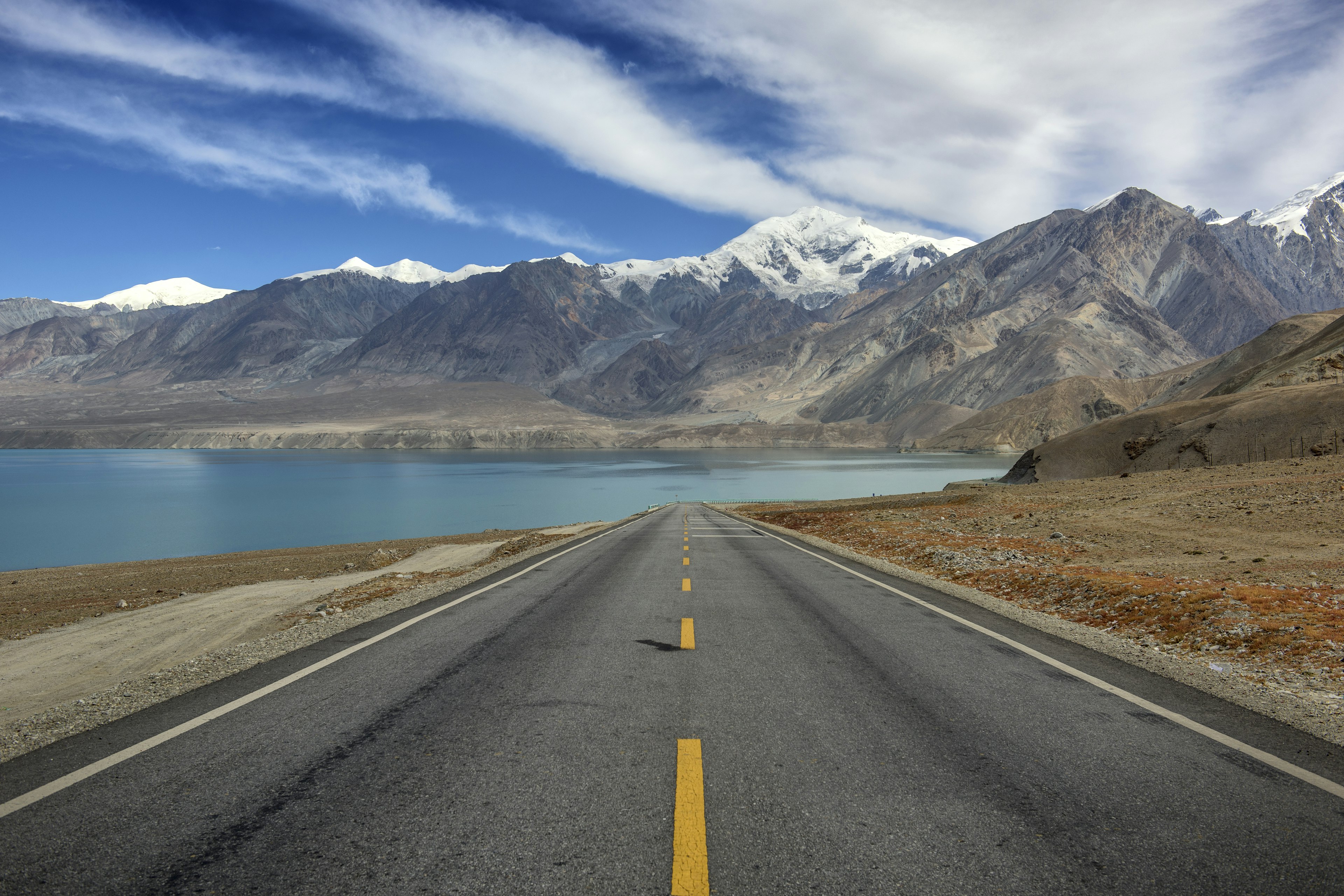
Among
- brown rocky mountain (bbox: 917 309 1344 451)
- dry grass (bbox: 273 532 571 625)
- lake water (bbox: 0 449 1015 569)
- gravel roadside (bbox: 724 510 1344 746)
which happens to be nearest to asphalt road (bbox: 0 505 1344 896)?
gravel roadside (bbox: 724 510 1344 746)

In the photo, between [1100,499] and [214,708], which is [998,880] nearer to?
[214,708]

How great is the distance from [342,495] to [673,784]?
99.2 metres

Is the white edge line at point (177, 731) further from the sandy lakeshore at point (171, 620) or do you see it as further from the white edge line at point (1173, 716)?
the white edge line at point (1173, 716)

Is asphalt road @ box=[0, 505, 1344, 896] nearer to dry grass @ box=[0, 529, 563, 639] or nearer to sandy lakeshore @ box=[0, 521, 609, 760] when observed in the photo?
sandy lakeshore @ box=[0, 521, 609, 760]

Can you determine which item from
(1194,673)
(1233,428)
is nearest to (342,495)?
(1233,428)

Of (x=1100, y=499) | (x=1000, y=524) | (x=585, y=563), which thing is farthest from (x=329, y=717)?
(x=1100, y=499)

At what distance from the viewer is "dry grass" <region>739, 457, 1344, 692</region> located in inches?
352

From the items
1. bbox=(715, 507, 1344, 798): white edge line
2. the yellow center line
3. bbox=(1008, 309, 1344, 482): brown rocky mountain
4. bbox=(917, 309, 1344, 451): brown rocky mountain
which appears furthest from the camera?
bbox=(917, 309, 1344, 451): brown rocky mountain

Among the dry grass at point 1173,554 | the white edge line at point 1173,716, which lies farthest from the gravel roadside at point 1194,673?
the white edge line at point 1173,716

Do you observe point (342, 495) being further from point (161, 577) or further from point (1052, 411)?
point (1052, 411)

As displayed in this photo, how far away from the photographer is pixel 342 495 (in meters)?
92.6

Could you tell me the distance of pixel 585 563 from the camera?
18.1 m

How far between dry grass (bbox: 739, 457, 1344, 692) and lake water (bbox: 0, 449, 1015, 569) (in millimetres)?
41561

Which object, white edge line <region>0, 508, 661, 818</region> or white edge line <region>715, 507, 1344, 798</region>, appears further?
white edge line <region>715, 507, 1344, 798</region>
